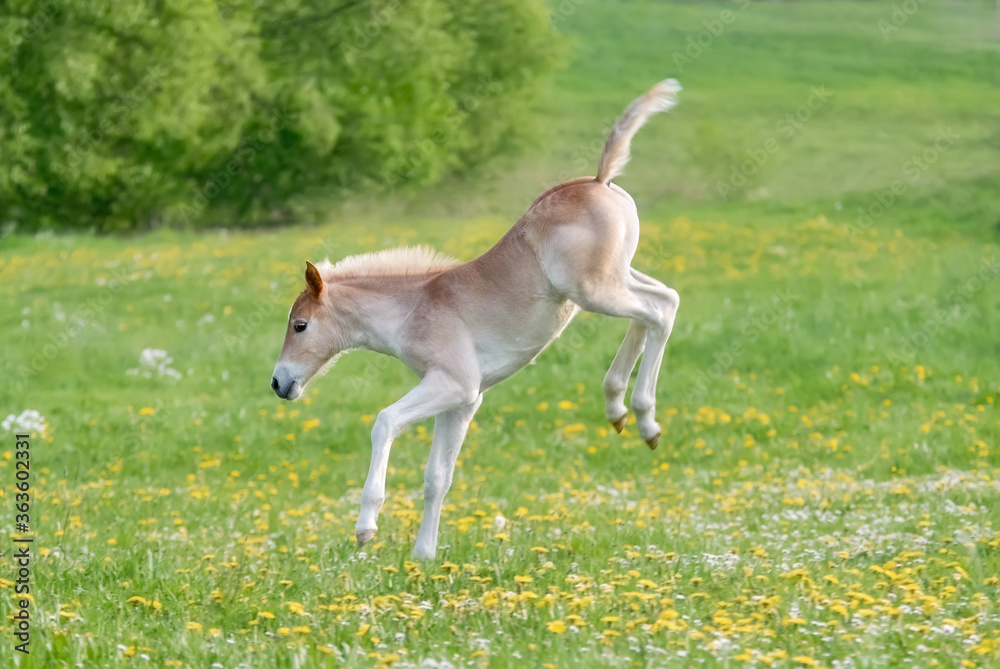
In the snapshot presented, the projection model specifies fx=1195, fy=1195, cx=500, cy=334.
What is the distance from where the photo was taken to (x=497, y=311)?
6672mm

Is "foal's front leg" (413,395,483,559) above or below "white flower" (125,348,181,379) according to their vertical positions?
above

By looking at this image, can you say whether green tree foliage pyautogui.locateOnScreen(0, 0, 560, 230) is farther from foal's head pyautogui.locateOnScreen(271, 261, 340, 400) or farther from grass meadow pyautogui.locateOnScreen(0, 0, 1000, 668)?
foal's head pyautogui.locateOnScreen(271, 261, 340, 400)

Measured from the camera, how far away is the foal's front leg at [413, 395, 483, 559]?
697 cm

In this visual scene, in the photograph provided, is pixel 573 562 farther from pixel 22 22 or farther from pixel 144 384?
pixel 22 22

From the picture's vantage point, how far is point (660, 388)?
14.5 m

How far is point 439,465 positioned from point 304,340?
3.56 feet

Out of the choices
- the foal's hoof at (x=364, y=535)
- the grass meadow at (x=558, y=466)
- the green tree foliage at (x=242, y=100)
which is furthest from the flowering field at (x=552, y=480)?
the green tree foliage at (x=242, y=100)

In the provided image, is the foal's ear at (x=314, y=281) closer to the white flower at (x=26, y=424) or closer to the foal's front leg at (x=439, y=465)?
the foal's front leg at (x=439, y=465)

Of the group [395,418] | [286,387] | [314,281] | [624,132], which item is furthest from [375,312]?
[624,132]

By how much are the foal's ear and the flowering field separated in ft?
5.05

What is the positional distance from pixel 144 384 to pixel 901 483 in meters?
9.59

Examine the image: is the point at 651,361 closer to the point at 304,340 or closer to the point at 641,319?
the point at 641,319

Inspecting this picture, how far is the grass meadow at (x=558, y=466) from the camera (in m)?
5.18

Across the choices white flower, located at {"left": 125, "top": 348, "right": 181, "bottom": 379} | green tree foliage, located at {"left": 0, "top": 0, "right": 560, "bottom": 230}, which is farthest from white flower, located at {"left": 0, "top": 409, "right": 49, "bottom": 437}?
green tree foliage, located at {"left": 0, "top": 0, "right": 560, "bottom": 230}
